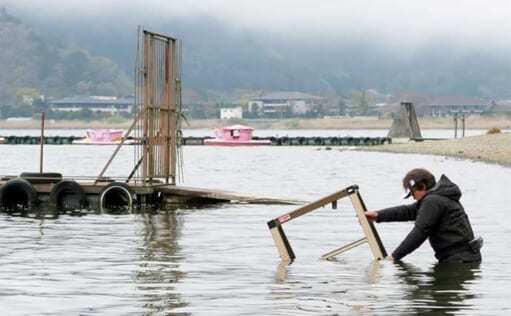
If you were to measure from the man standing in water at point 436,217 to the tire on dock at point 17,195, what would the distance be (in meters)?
19.1

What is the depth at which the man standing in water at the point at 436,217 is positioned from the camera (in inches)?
682

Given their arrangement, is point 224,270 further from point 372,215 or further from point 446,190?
point 446,190

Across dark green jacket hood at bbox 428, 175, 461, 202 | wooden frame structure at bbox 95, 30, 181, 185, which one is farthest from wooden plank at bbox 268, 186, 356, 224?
wooden frame structure at bbox 95, 30, 181, 185

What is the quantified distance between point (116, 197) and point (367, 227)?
694 inches

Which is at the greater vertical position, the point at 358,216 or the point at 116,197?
the point at 358,216

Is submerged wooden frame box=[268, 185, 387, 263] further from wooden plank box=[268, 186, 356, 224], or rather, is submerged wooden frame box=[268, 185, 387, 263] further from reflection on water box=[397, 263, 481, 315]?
reflection on water box=[397, 263, 481, 315]

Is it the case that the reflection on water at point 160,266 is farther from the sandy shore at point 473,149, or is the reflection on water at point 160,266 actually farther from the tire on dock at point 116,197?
the sandy shore at point 473,149

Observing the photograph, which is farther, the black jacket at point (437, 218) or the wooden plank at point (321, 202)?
the wooden plank at point (321, 202)

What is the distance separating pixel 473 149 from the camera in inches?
3642

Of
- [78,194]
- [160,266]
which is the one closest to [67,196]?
[78,194]

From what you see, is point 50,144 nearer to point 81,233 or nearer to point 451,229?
point 81,233

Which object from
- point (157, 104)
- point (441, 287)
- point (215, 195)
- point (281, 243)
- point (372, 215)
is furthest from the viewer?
A: point (215, 195)

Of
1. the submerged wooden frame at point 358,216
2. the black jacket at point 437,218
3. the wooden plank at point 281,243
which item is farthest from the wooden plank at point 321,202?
the black jacket at point 437,218

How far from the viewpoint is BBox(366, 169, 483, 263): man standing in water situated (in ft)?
56.9
